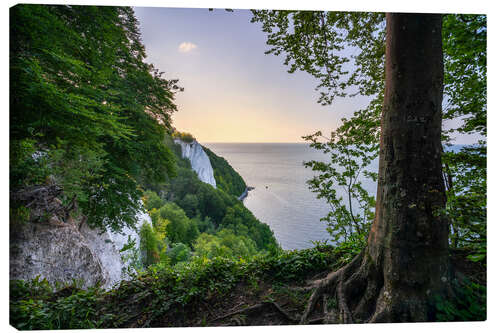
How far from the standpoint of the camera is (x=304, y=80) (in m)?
2.78

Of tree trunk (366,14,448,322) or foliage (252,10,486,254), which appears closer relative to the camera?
tree trunk (366,14,448,322)

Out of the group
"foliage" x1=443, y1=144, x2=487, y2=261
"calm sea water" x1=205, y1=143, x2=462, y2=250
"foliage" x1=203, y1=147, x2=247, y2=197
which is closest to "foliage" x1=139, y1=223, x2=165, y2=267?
"calm sea water" x1=205, y1=143, x2=462, y2=250

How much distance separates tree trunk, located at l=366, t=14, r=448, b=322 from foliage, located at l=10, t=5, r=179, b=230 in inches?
101

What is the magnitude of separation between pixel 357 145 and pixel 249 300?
2288 millimetres

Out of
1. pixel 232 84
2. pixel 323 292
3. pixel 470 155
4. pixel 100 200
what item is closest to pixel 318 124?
pixel 232 84

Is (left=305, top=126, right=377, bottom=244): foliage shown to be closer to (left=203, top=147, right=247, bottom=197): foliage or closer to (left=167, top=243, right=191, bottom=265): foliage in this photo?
(left=167, top=243, right=191, bottom=265): foliage

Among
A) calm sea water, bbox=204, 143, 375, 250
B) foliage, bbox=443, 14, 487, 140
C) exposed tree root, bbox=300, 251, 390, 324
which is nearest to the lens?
exposed tree root, bbox=300, 251, 390, 324

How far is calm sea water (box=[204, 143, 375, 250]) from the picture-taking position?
380 centimetres

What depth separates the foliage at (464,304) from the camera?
4.87ft

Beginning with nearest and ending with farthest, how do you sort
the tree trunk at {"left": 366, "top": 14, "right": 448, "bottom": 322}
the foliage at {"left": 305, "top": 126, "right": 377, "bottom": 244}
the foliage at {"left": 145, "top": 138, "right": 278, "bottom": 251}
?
the tree trunk at {"left": 366, "top": 14, "right": 448, "bottom": 322} < the foliage at {"left": 305, "top": 126, "right": 377, "bottom": 244} < the foliage at {"left": 145, "top": 138, "right": 278, "bottom": 251}

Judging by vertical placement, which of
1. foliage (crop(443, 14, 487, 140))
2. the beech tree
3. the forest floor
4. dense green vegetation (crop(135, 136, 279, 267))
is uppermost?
foliage (crop(443, 14, 487, 140))

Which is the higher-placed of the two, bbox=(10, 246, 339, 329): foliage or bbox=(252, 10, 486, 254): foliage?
bbox=(252, 10, 486, 254): foliage

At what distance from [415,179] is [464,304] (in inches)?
39.7
